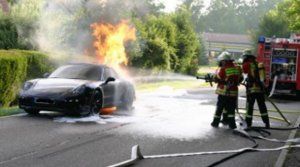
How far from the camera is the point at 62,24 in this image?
2455cm

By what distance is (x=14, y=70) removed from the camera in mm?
15703

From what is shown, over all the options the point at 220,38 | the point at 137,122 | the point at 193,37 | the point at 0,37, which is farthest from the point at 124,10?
the point at 220,38

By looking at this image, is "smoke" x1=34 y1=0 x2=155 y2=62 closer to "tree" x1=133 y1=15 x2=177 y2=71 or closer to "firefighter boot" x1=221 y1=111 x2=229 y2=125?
"tree" x1=133 y1=15 x2=177 y2=71

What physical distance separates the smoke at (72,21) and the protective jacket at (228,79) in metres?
12.5

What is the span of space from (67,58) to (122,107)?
6296 millimetres

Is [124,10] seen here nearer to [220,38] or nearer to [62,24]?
[62,24]

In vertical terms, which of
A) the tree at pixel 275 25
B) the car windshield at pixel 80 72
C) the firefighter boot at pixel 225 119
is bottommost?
the firefighter boot at pixel 225 119

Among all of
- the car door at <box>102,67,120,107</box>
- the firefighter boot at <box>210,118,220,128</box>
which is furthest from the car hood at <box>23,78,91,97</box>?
the firefighter boot at <box>210,118,220,128</box>

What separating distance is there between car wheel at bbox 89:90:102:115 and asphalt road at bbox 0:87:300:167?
0.24 metres

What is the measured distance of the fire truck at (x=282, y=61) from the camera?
25312 mm

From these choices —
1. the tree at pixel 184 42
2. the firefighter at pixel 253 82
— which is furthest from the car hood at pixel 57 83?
the tree at pixel 184 42

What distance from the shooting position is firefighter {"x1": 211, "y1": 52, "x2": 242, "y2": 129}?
1205 cm

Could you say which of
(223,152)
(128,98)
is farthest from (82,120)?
(223,152)

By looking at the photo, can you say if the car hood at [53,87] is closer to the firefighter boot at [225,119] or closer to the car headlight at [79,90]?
the car headlight at [79,90]
